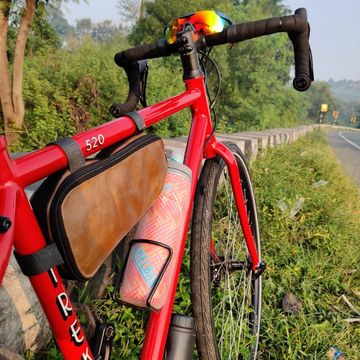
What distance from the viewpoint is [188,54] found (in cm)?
132

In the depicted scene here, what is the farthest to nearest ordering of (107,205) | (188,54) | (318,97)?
1. (318,97)
2. (188,54)
3. (107,205)

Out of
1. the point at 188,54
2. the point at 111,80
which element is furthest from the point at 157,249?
the point at 111,80

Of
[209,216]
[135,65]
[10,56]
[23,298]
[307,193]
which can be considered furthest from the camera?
[10,56]

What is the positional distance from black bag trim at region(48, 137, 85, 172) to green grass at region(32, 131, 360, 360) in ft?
3.04

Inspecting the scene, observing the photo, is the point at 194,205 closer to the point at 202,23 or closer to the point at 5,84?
the point at 202,23

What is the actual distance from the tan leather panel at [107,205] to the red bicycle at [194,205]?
60mm

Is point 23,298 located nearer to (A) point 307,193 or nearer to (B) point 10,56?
(A) point 307,193

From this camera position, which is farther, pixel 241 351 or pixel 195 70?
pixel 241 351

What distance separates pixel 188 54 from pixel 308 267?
179 centimetres

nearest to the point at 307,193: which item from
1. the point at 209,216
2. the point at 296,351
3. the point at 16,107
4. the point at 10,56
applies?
the point at 296,351

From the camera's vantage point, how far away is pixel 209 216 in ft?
4.40

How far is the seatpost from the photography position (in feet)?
4.20

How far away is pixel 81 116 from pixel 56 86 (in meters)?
0.94

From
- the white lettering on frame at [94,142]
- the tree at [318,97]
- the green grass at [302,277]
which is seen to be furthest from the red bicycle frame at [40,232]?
the tree at [318,97]
